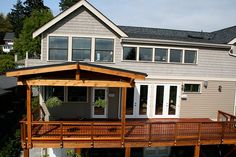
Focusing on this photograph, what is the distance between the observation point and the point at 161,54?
16.6 meters

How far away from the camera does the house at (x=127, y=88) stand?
11836 millimetres

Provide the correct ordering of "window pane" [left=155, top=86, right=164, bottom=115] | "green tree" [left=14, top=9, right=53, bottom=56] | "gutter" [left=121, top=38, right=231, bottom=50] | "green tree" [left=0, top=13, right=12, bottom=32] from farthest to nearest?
"green tree" [left=0, top=13, right=12, bottom=32] < "green tree" [left=14, top=9, right=53, bottom=56] < "window pane" [left=155, top=86, right=164, bottom=115] < "gutter" [left=121, top=38, right=231, bottom=50]

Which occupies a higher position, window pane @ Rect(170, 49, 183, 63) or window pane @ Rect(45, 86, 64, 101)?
window pane @ Rect(170, 49, 183, 63)

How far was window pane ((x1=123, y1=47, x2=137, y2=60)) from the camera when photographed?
53.0ft

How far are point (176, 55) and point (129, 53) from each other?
312 centimetres

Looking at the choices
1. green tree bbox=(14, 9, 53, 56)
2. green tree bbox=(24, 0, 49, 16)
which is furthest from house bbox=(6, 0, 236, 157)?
green tree bbox=(24, 0, 49, 16)

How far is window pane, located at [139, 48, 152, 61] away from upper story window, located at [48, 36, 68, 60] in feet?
15.0

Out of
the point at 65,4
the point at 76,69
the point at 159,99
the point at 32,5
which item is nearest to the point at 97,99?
Result: the point at 159,99

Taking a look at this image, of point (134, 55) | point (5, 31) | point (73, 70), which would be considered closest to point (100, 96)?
point (134, 55)

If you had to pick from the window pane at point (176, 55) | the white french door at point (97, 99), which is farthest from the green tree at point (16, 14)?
the window pane at point (176, 55)

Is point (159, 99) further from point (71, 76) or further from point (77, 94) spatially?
point (71, 76)

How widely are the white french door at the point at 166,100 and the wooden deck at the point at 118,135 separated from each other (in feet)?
9.07

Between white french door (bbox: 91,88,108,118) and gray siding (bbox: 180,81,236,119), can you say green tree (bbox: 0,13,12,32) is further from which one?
gray siding (bbox: 180,81,236,119)

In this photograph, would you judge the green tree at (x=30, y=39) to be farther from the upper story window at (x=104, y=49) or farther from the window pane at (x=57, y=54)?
the upper story window at (x=104, y=49)
